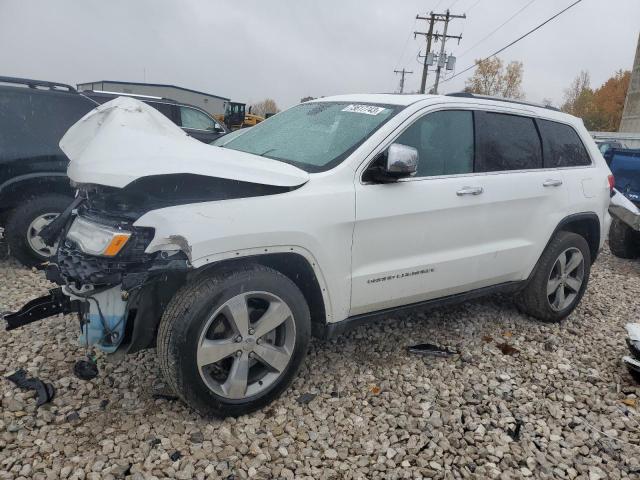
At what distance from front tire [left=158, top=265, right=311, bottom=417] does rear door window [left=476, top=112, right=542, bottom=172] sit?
1805 millimetres

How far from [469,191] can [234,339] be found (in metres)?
1.86

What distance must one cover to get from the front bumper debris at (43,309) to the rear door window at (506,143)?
9.10ft

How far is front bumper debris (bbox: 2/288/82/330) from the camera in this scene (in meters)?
2.65

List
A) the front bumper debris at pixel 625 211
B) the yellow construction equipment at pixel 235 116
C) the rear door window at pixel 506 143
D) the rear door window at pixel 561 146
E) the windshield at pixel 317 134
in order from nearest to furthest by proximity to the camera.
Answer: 1. the windshield at pixel 317 134
2. the rear door window at pixel 506 143
3. the rear door window at pixel 561 146
4. the front bumper debris at pixel 625 211
5. the yellow construction equipment at pixel 235 116

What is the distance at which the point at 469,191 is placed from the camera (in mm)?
3340

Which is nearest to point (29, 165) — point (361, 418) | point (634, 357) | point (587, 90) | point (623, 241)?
point (361, 418)

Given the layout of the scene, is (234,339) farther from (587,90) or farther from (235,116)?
(587,90)

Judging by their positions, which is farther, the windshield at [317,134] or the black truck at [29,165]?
the black truck at [29,165]

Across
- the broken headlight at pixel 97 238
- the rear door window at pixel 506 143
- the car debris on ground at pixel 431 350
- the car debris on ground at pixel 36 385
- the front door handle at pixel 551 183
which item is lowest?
the car debris on ground at pixel 36 385

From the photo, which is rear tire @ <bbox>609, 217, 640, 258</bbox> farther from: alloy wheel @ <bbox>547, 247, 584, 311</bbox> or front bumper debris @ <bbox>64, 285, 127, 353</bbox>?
front bumper debris @ <bbox>64, 285, 127, 353</bbox>

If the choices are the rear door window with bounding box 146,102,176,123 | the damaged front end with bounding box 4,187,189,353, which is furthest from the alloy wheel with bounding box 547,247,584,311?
the rear door window with bounding box 146,102,176,123

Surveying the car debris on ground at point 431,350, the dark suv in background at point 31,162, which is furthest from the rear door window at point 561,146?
the dark suv in background at point 31,162

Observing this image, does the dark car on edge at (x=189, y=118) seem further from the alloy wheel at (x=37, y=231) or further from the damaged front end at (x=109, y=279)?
the damaged front end at (x=109, y=279)

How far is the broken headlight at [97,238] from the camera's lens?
232cm
